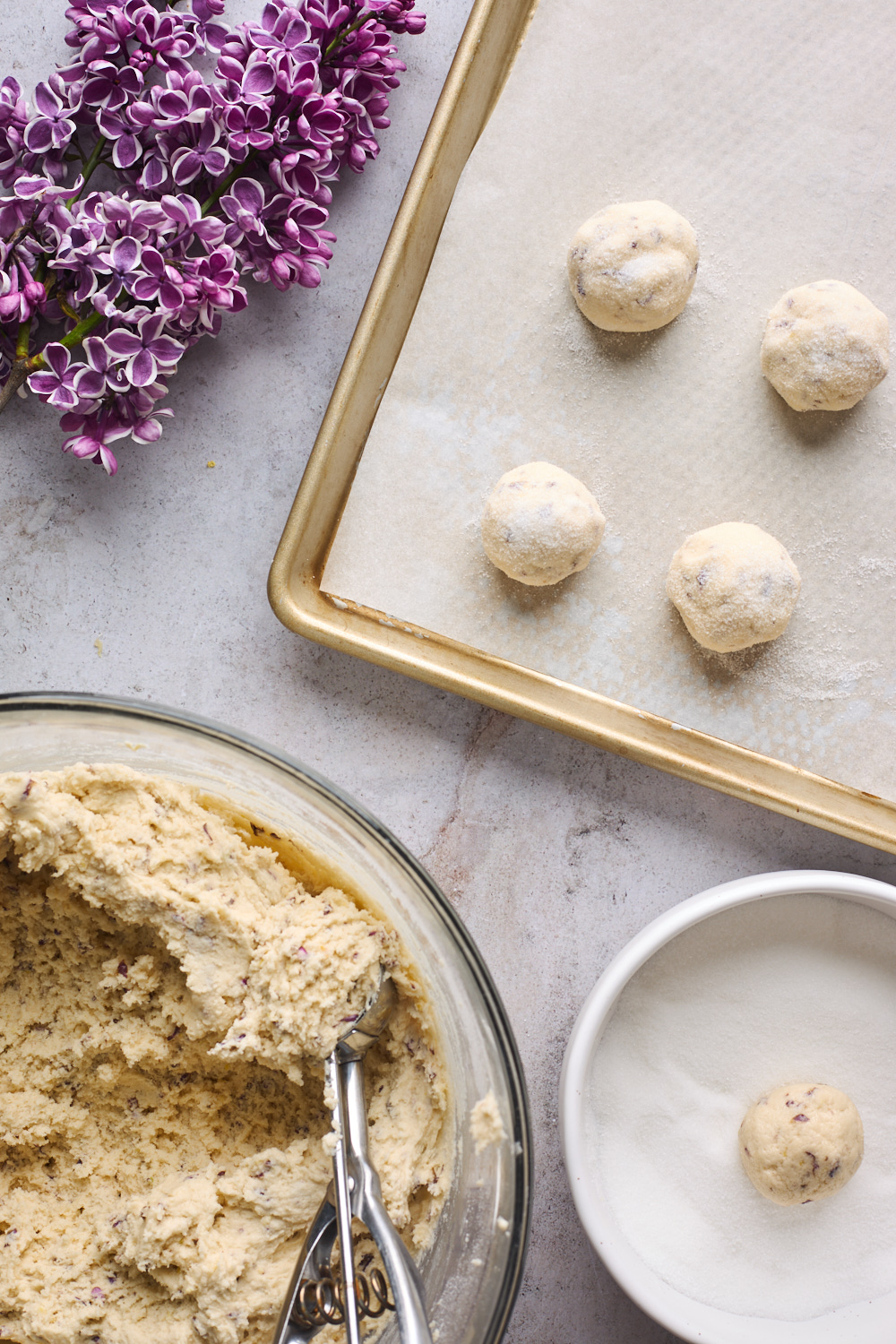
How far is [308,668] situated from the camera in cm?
116

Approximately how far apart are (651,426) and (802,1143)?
2.70 ft

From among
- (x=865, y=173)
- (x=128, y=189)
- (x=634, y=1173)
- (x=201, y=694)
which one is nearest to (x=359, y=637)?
(x=201, y=694)

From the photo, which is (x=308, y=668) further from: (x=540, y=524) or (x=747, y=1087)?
(x=747, y=1087)

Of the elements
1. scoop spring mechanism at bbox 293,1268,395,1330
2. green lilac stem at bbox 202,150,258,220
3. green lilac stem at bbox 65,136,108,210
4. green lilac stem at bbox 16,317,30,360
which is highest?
green lilac stem at bbox 202,150,258,220

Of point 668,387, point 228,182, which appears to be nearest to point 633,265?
point 668,387

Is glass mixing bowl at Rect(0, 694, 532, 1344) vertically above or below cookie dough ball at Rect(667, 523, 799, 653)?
below

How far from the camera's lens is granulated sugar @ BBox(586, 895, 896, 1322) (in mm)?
1098

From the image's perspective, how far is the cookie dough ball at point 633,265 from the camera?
3.52ft

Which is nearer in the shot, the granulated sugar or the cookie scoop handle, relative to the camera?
the cookie scoop handle

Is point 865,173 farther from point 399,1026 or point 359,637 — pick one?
point 399,1026

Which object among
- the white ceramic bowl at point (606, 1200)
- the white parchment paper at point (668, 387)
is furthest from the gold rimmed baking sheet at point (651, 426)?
the white ceramic bowl at point (606, 1200)

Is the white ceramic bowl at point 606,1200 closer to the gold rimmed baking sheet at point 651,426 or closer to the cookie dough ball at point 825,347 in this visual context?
the gold rimmed baking sheet at point 651,426

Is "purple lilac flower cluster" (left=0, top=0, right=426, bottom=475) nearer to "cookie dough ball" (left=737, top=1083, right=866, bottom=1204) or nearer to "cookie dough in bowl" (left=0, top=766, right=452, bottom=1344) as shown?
"cookie dough in bowl" (left=0, top=766, right=452, bottom=1344)

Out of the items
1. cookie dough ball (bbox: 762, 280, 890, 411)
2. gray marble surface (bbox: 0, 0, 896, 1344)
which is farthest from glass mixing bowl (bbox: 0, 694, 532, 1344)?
cookie dough ball (bbox: 762, 280, 890, 411)
